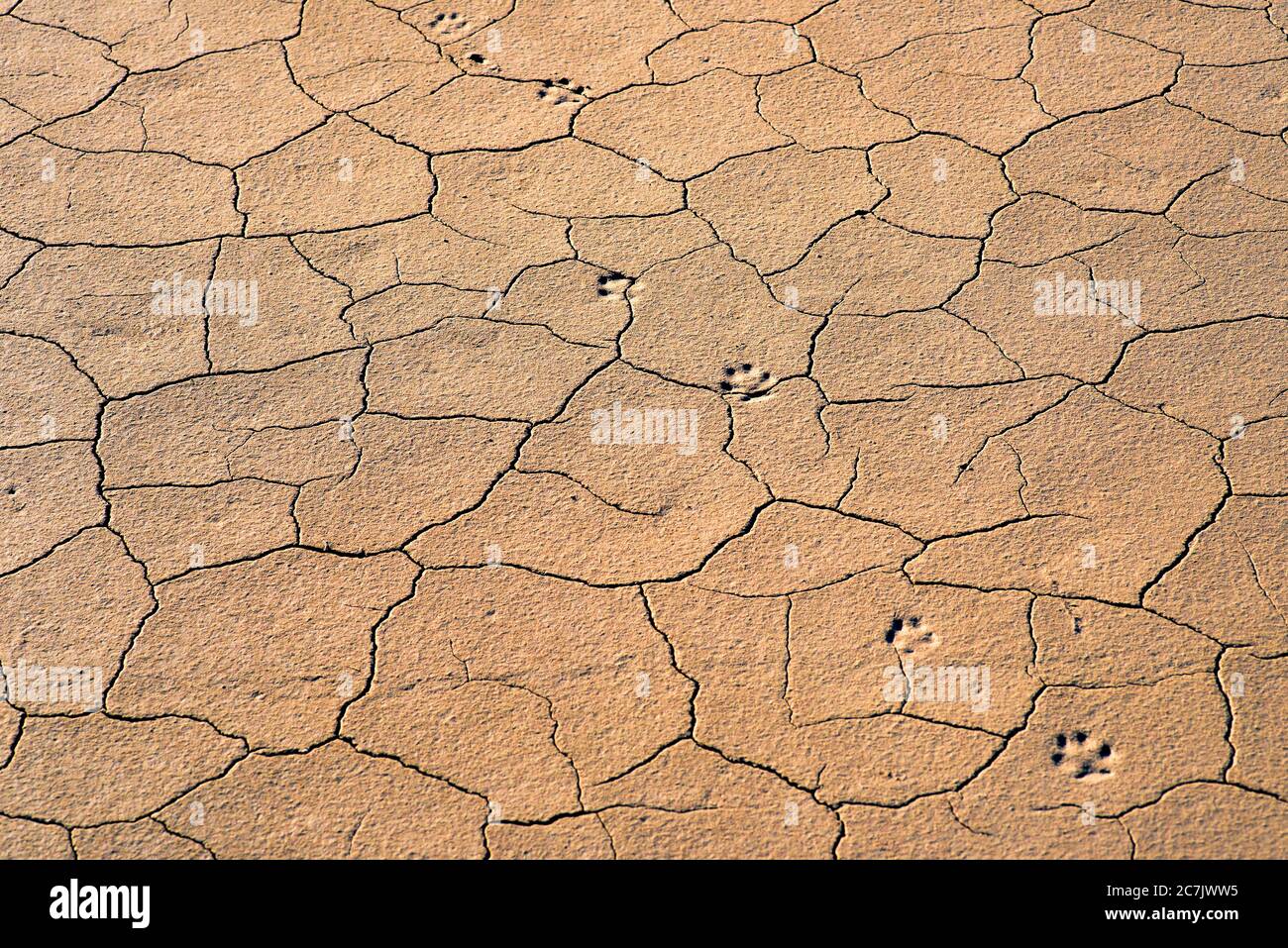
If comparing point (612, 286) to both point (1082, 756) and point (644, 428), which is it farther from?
point (1082, 756)

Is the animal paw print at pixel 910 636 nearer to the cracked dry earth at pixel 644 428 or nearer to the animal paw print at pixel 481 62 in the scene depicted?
the cracked dry earth at pixel 644 428

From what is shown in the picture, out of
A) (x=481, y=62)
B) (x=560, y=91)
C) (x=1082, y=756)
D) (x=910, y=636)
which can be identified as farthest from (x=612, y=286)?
(x=1082, y=756)

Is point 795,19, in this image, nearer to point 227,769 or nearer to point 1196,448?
point 1196,448

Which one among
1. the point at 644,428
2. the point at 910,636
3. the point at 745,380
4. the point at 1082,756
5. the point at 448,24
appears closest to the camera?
the point at 1082,756

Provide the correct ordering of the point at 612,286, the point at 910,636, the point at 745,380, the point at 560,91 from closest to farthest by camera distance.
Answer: the point at 910,636 → the point at 745,380 → the point at 612,286 → the point at 560,91

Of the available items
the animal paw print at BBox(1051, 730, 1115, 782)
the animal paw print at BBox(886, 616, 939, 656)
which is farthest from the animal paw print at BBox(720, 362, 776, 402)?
the animal paw print at BBox(1051, 730, 1115, 782)
